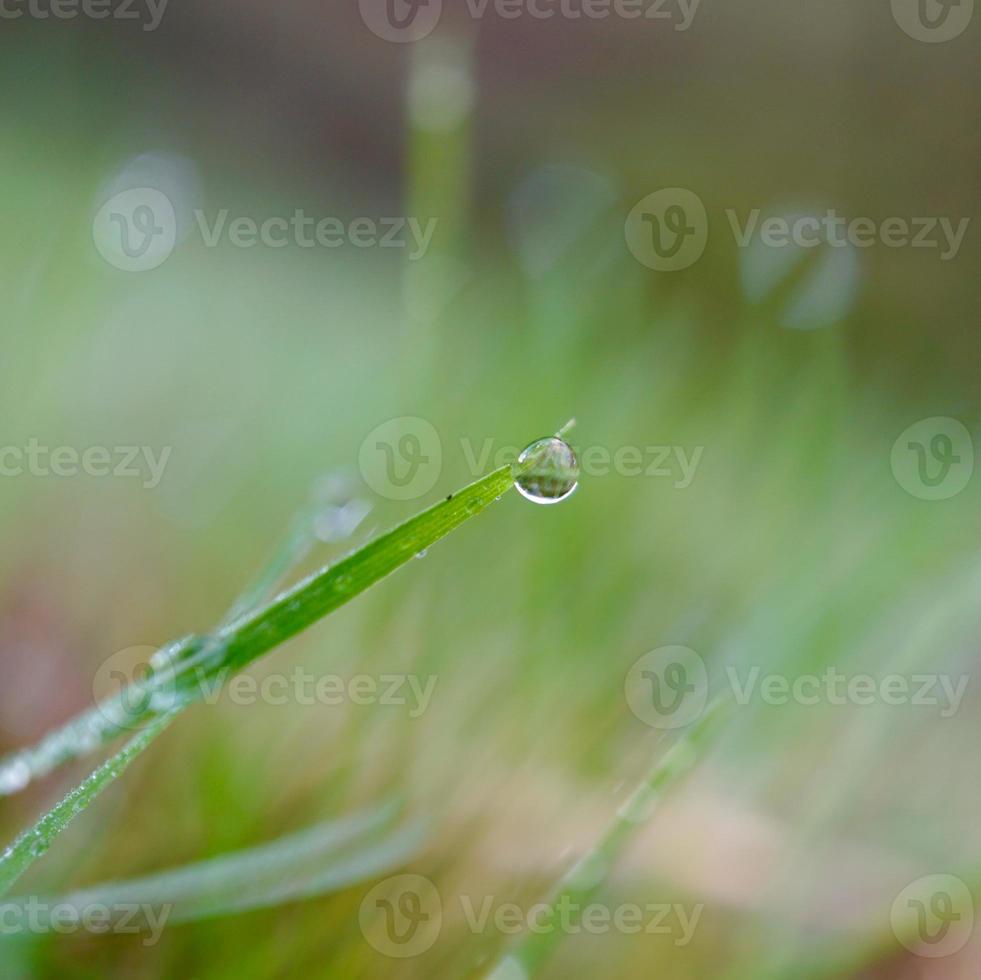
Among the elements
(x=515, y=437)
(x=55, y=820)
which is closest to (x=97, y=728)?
(x=55, y=820)

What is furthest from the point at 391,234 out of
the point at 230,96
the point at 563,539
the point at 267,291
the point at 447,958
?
the point at 447,958

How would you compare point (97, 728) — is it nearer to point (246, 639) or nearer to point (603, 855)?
point (246, 639)

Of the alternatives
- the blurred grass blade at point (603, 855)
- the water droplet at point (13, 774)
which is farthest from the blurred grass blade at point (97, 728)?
the blurred grass blade at point (603, 855)

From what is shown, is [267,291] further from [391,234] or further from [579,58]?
[579,58]

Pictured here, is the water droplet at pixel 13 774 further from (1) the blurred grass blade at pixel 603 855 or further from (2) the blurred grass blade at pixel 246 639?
(1) the blurred grass blade at pixel 603 855

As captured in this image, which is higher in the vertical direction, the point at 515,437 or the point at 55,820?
the point at 515,437
